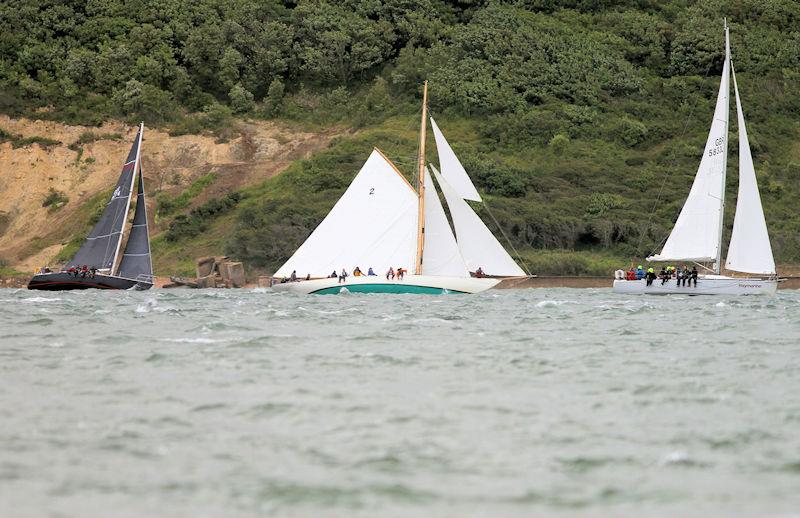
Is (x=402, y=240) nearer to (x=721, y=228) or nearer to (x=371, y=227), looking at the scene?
(x=371, y=227)

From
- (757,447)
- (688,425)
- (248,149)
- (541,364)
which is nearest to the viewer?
(757,447)

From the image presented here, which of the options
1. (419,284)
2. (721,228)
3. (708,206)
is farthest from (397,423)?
(708,206)

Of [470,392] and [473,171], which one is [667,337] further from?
[473,171]

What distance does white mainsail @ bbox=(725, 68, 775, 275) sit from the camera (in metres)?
55.1

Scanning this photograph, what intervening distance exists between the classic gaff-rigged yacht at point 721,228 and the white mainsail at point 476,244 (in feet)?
26.4

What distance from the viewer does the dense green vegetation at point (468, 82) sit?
8788 cm

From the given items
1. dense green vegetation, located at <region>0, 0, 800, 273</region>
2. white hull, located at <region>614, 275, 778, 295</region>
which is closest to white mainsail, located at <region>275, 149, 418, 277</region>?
white hull, located at <region>614, 275, 778, 295</region>

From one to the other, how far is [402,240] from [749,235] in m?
15.5

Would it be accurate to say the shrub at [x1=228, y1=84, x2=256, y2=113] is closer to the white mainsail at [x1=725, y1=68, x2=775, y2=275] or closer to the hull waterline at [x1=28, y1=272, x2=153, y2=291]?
the hull waterline at [x1=28, y1=272, x2=153, y2=291]

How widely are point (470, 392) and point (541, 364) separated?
4196 mm

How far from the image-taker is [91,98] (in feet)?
330

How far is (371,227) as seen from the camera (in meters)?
55.0

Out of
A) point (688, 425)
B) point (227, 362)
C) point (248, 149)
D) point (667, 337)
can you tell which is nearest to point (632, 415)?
point (688, 425)

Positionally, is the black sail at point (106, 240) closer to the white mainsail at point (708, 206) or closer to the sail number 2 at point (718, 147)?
the white mainsail at point (708, 206)
